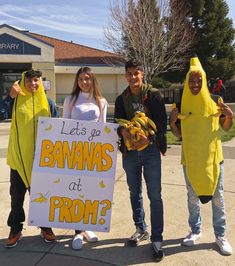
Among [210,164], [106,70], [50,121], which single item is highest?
[106,70]

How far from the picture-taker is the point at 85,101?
4.26 m

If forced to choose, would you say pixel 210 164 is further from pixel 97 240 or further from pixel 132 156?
pixel 97 240

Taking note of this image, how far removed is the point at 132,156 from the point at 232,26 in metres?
29.4

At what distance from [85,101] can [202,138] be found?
1.27 m

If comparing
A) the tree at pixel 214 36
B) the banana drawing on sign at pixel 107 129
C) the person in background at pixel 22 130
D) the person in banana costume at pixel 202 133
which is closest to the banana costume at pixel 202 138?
the person in banana costume at pixel 202 133

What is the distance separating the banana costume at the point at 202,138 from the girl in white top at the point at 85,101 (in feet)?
3.00

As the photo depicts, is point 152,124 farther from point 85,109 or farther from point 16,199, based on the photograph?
point 16,199

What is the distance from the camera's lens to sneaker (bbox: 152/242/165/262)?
3887 mm

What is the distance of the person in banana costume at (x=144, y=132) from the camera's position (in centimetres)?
381

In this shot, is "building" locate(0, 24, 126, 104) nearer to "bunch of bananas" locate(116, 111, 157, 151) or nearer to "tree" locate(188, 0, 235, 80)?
"tree" locate(188, 0, 235, 80)

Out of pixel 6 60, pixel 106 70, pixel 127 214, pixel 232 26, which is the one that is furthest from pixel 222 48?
pixel 127 214

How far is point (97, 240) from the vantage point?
439 cm

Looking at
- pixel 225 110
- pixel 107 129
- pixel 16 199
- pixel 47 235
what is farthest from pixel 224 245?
pixel 16 199

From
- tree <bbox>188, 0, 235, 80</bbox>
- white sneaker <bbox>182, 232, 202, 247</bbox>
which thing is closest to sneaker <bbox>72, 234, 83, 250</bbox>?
white sneaker <bbox>182, 232, 202, 247</bbox>
